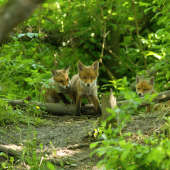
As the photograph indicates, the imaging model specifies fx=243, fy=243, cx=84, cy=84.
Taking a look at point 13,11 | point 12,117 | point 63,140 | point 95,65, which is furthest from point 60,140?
point 13,11

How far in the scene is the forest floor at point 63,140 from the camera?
3533 mm

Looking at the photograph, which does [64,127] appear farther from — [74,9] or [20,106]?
[74,9]

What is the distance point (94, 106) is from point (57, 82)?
1.32m

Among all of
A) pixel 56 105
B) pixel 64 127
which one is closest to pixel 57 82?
pixel 56 105

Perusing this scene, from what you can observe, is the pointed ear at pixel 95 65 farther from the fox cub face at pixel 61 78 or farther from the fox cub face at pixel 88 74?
the fox cub face at pixel 61 78

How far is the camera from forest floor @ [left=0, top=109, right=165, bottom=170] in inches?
139

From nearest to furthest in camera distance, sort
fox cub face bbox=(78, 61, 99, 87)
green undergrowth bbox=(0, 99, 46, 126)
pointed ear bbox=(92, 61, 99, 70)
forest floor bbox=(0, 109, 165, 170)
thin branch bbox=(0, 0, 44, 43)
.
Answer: thin branch bbox=(0, 0, 44, 43)
forest floor bbox=(0, 109, 165, 170)
green undergrowth bbox=(0, 99, 46, 126)
fox cub face bbox=(78, 61, 99, 87)
pointed ear bbox=(92, 61, 99, 70)

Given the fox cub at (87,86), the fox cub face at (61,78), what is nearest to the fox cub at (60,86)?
the fox cub face at (61,78)

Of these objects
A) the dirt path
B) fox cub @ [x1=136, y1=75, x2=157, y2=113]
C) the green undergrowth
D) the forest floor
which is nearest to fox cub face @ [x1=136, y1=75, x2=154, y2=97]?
fox cub @ [x1=136, y1=75, x2=157, y2=113]

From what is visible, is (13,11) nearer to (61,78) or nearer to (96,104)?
(96,104)

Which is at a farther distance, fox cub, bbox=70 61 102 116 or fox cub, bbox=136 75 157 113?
fox cub, bbox=136 75 157 113

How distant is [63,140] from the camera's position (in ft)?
14.1

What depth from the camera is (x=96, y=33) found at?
31.9 feet

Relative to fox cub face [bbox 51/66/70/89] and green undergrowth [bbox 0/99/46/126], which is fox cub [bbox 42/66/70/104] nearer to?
fox cub face [bbox 51/66/70/89]
